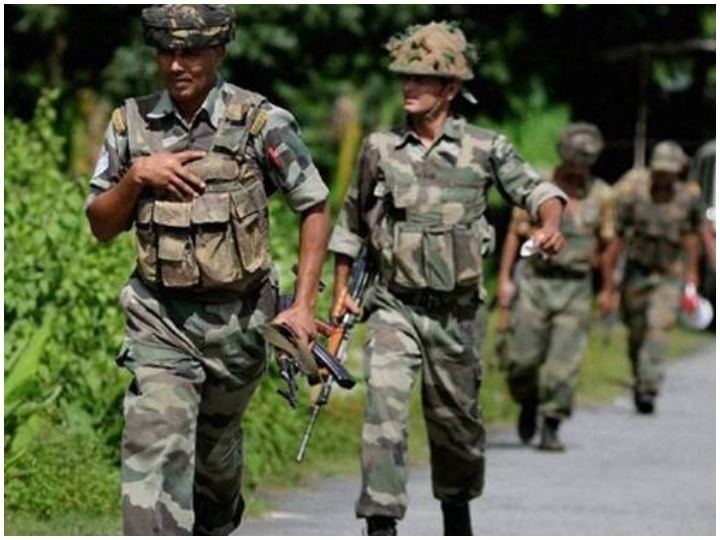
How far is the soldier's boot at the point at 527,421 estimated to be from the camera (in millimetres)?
16141

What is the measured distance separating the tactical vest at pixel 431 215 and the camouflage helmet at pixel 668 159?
7.21 metres

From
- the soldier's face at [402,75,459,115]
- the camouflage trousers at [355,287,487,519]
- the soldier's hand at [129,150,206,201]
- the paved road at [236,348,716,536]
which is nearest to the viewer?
the soldier's hand at [129,150,206,201]

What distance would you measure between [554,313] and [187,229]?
23.9 ft

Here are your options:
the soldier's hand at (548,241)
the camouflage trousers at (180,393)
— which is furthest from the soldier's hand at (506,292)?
the camouflage trousers at (180,393)

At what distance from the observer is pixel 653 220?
18.8 m

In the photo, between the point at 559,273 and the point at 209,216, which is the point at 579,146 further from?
the point at 209,216

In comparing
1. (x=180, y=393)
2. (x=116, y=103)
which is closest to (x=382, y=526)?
(x=180, y=393)

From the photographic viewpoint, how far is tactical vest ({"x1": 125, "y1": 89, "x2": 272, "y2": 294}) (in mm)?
9133

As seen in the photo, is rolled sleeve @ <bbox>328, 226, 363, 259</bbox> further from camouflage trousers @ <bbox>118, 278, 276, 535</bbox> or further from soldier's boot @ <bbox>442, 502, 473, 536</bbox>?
camouflage trousers @ <bbox>118, 278, 276, 535</bbox>

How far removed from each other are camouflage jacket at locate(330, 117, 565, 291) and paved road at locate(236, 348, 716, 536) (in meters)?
1.15

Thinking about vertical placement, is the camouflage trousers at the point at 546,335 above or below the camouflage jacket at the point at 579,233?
below

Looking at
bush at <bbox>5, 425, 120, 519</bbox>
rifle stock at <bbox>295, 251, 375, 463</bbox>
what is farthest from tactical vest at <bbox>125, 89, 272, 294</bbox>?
bush at <bbox>5, 425, 120, 519</bbox>

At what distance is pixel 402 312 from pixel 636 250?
8.02 meters

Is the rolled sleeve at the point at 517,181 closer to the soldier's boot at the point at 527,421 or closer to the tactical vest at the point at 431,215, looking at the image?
the tactical vest at the point at 431,215
